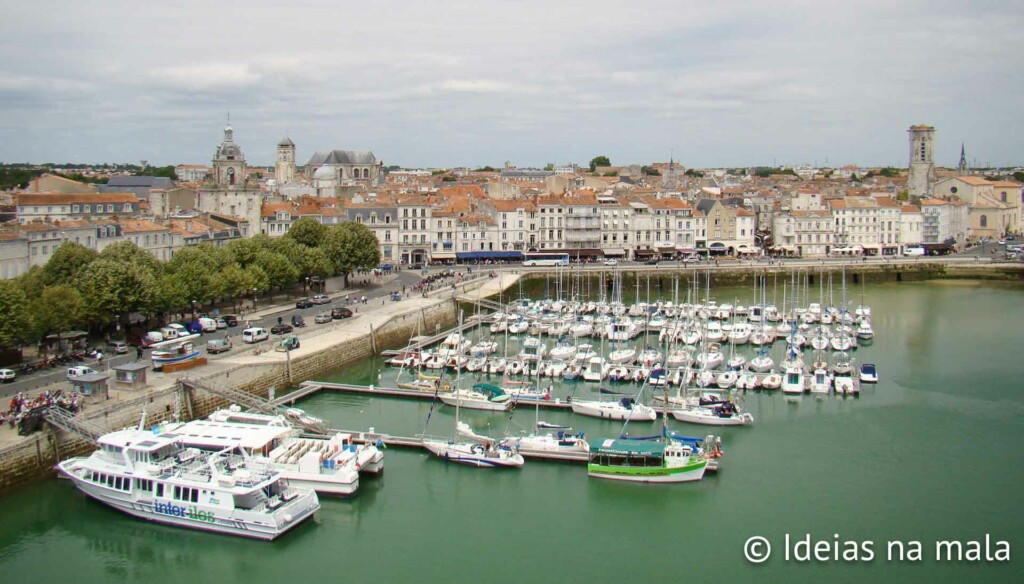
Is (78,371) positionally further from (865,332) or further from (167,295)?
(865,332)

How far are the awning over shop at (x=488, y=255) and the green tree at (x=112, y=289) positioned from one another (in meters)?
26.3

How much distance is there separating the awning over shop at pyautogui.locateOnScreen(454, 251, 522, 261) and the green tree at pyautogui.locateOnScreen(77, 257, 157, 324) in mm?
26324

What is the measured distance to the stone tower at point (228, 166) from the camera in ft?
161

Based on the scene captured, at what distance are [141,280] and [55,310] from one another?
12.3 ft

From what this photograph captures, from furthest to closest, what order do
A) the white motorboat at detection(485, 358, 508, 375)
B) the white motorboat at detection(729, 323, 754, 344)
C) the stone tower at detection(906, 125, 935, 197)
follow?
the stone tower at detection(906, 125, 935, 197) → the white motorboat at detection(729, 323, 754, 344) → the white motorboat at detection(485, 358, 508, 375)

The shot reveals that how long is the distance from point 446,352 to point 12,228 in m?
15.4

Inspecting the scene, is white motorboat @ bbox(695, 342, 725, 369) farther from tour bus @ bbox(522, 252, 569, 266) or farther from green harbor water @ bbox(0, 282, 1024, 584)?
tour bus @ bbox(522, 252, 569, 266)

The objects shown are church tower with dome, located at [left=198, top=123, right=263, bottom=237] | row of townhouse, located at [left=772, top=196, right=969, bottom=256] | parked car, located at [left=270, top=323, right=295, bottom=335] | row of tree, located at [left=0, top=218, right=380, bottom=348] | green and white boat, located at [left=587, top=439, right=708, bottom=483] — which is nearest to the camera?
green and white boat, located at [left=587, top=439, right=708, bottom=483]

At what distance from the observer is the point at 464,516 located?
59.1 ft

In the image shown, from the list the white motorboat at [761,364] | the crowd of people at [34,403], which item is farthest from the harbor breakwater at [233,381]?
the white motorboat at [761,364]

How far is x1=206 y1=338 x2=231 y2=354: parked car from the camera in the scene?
26.7m

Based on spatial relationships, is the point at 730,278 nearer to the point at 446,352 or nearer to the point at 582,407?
the point at 446,352

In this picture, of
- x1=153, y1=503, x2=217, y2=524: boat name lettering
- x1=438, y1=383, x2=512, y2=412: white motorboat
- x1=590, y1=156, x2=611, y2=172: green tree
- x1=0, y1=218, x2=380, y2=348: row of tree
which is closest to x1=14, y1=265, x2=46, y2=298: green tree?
x1=0, y1=218, x2=380, y2=348: row of tree

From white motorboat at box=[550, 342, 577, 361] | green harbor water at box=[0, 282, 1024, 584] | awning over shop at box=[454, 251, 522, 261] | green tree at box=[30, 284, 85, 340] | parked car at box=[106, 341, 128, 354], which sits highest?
awning over shop at box=[454, 251, 522, 261]
